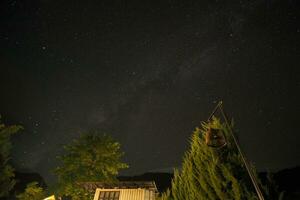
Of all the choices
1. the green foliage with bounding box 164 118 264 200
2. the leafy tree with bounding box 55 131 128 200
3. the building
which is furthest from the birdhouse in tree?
the leafy tree with bounding box 55 131 128 200

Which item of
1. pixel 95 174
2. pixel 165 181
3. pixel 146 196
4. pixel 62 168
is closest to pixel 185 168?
pixel 146 196

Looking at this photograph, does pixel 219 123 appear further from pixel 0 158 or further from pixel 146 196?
pixel 0 158

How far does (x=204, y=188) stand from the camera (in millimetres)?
11258

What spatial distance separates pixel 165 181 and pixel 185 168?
1249 inches

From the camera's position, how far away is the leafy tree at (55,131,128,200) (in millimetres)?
20984

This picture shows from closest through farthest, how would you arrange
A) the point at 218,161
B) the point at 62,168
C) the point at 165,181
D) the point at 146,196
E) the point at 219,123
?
the point at 218,161 < the point at 219,123 < the point at 146,196 < the point at 62,168 < the point at 165,181

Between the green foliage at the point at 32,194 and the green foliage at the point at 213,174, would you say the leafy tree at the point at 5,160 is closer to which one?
the green foliage at the point at 32,194

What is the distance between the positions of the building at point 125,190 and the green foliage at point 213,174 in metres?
3.75

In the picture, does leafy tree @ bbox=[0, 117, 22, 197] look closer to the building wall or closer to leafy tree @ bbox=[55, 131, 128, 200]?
leafy tree @ bbox=[55, 131, 128, 200]

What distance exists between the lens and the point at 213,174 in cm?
1074

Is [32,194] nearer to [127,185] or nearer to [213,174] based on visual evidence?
[127,185]

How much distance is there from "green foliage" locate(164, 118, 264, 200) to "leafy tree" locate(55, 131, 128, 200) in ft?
31.0

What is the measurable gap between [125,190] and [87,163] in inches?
233

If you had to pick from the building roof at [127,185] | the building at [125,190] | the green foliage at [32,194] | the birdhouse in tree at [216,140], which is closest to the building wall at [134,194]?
the building at [125,190]
